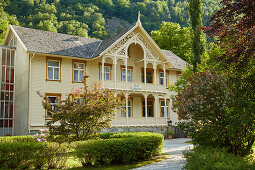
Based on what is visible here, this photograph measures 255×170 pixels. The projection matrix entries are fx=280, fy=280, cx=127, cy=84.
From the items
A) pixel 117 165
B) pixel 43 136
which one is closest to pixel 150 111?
pixel 43 136

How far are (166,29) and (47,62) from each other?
32.3 meters

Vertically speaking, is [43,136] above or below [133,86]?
below

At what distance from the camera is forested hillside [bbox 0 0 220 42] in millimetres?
63906

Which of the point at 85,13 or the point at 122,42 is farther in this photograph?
the point at 85,13

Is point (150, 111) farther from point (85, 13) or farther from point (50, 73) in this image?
point (85, 13)

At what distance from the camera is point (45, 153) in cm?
1134

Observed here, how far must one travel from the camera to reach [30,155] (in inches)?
436

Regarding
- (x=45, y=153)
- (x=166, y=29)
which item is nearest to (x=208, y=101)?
(x=45, y=153)

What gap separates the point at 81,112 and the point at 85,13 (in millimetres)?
67585

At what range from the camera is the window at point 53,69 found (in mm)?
24609

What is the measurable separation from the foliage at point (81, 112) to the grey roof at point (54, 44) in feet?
38.7

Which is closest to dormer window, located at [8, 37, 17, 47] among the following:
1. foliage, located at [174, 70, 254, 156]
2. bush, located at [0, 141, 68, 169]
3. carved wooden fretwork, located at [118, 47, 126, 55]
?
carved wooden fretwork, located at [118, 47, 126, 55]

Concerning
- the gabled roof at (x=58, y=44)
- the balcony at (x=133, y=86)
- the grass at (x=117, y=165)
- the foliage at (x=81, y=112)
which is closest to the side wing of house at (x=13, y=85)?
the gabled roof at (x=58, y=44)

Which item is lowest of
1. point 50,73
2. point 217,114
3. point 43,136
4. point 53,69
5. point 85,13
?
point 43,136
